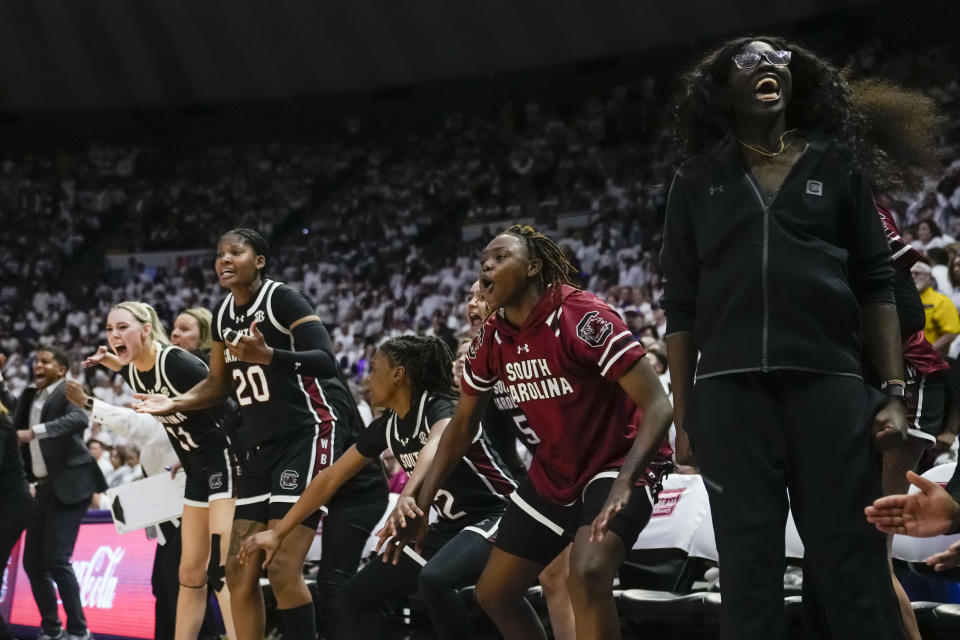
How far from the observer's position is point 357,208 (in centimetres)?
2300

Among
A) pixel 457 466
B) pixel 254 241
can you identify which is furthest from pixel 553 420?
pixel 254 241

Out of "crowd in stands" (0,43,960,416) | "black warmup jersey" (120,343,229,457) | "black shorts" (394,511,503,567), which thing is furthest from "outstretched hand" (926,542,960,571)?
"crowd in stands" (0,43,960,416)

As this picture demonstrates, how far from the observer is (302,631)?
5059 mm

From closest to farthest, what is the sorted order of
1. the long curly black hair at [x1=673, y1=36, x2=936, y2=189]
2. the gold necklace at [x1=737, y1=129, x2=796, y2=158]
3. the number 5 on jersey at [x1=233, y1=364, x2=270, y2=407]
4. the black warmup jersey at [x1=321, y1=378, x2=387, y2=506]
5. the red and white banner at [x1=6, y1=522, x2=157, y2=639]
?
the gold necklace at [x1=737, y1=129, x2=796, y2=158] < the long curly black hair at [x1=673, y1=36, x2=936, y2=189] < the number 5 on jersey at [x1=233, y1=364, x2=270, y2=407] < the black warmup jersey at [x1=321, y1=378, x2=387, y2=506] < the red and white banner at [x1=6, y1=522, x2=157, y2=639]

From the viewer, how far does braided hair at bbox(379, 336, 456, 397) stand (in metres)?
5.19

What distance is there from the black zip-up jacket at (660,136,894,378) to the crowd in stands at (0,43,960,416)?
11581mm

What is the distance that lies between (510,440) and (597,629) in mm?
1989

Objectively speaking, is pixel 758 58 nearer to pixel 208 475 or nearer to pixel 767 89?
pixel 767 89

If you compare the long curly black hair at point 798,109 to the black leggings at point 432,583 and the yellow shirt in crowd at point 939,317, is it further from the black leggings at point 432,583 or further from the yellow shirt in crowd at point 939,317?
the yellow shirt in crowd at point 939,317

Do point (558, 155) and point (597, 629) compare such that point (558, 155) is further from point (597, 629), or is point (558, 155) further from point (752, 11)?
point (597, 629)

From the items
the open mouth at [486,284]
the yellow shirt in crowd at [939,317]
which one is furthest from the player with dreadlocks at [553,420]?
the yellow shirt in crowd at [939,317]

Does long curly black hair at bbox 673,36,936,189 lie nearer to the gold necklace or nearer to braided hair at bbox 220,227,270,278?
the gold necklace

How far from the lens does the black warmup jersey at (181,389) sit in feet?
19.4

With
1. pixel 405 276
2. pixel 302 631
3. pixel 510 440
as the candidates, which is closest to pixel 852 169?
pixel 510 440
